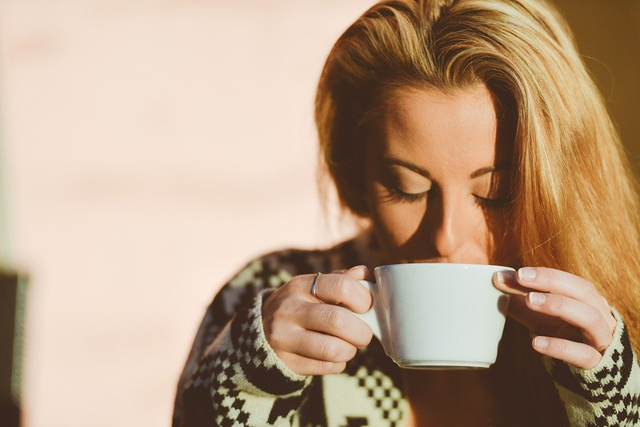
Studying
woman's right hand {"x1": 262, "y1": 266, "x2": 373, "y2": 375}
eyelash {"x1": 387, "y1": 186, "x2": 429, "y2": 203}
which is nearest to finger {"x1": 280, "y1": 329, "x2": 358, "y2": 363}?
woman's right hand {"x1": 262, "y1": 266, "x2": 373, "y2": 375}

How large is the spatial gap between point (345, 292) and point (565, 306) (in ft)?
0.84

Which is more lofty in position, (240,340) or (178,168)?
(178,168)

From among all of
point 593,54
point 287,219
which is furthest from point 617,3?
point 287,219

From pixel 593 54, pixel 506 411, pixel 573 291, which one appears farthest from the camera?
pixel 593 54

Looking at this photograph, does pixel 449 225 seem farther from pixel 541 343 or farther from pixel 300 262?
pixel 300 262

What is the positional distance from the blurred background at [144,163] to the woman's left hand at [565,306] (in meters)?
1.26

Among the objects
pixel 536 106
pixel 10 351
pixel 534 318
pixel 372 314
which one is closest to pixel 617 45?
pixel 536 106

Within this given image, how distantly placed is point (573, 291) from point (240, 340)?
44 centimetres

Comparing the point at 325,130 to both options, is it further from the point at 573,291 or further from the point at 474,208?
the point at 573,291

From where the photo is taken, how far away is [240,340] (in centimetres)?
91

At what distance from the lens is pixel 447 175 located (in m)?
0.95

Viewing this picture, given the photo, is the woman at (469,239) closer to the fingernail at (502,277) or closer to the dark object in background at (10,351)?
the fingernail at (502,277)

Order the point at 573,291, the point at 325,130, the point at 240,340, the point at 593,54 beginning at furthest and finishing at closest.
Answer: the point at 593,54, the point at 325,130, the point at 240,340, the point at 573,291

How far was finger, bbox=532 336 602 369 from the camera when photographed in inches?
30.9
